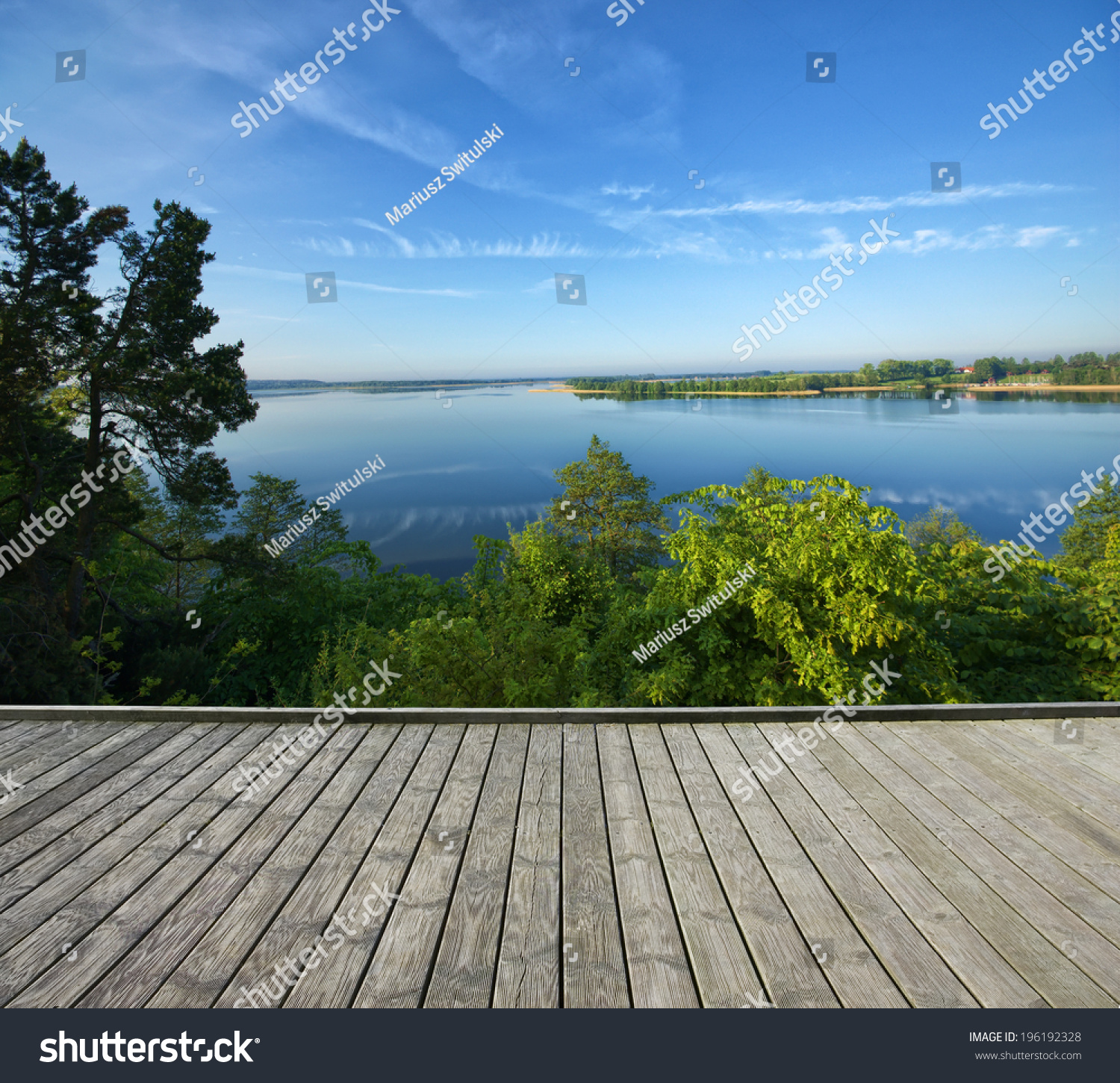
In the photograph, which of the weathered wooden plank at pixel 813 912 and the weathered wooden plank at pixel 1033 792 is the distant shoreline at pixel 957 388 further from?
the weathered wooden plank at pixel 813 912

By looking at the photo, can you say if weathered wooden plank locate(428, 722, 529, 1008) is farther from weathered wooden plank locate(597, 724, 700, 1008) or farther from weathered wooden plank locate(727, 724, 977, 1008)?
weathered wooden plank locate(727, 724, 977, 1008)

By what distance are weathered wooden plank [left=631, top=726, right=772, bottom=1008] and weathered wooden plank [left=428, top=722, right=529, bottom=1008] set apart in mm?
429

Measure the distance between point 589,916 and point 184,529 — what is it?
63.3 feet

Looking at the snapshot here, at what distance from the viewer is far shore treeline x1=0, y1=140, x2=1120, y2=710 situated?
4055mm

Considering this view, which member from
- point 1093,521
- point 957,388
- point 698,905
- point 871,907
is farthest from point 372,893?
point 1093,521

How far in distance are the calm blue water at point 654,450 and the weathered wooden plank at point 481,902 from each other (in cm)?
2494

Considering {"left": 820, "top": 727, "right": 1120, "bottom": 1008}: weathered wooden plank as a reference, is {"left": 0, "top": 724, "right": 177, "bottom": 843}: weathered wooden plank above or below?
above

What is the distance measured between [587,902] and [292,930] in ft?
2.27

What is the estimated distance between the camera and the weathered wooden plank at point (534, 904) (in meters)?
1.26

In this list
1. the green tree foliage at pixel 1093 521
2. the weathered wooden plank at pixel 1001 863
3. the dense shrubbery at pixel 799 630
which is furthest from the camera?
the green tree foliage at pixel 1093 521

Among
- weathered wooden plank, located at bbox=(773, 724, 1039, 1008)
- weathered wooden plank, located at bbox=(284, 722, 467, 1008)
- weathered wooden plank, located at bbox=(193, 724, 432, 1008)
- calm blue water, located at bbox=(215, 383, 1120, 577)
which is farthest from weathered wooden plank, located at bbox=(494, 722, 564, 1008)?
calm blue water, located at bbox=(215, 383, 1120, 577)

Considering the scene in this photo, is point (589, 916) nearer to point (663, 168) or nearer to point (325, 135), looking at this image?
point (325, 135)

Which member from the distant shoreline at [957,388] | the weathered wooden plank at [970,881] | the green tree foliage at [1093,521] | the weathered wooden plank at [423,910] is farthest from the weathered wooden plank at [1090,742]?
the green tree foliage at [1093,521]
